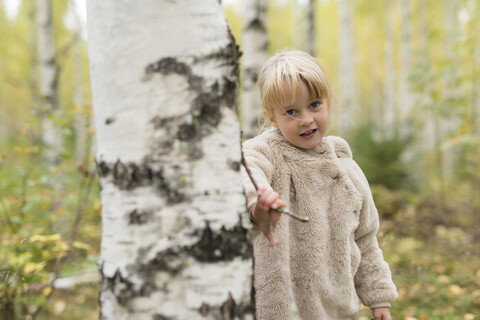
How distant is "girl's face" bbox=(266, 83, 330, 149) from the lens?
1574mm

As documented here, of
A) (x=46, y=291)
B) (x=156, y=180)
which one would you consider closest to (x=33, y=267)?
(x=46, y=291)

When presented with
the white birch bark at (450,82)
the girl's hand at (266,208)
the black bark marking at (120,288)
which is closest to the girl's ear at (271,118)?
the girl's hand at (266,208)

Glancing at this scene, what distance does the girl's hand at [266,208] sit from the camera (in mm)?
1124

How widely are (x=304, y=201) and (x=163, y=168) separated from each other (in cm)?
82

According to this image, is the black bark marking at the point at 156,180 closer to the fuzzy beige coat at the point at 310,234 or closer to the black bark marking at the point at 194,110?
the black bark marking at the point at 194,110

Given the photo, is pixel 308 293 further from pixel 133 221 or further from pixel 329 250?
pixel 133 221

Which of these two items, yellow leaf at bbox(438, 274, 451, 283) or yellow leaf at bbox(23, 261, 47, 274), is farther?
yellow leaf at bbox(438, 274, 451, 283)

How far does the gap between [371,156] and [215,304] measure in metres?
7.30

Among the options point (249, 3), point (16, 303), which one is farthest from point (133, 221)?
point (249, 3)

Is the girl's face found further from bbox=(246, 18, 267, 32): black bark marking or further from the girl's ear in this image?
bbox=(246, 18, 267, 32): black bark marking

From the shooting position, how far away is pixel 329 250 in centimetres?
162

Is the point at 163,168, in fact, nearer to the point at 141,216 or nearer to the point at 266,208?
the point at 141,216

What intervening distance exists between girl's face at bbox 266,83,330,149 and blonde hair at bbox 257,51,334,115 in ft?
0.07

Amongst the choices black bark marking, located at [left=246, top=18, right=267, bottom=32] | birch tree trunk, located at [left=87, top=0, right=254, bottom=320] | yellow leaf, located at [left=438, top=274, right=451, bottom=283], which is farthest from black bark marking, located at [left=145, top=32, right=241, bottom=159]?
yellow leaf, located at [left=438, top=274, right=451, bottom=283]
